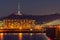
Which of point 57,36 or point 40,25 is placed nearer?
point 57,36

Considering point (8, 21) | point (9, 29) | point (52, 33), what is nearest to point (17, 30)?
point (9, 29)

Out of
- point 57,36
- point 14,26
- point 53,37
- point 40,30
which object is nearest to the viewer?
point 57,36

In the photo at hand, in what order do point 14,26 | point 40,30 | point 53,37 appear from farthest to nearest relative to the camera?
point 14,26, point 40,30, point 53,37

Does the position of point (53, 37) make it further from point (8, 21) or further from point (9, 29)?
point (8, 21)

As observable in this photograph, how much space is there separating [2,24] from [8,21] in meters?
2.35

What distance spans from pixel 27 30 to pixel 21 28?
2.79m

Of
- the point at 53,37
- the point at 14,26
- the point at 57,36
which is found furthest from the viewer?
the point at 14,26

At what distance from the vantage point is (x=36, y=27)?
6003cm

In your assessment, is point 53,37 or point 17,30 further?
point 17,30

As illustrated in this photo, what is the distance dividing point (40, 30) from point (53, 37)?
2964 cm

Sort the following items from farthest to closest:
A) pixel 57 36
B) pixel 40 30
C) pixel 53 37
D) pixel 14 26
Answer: pixel 14 26
pixel 40 30
pixel 53 37
pixel 57 36

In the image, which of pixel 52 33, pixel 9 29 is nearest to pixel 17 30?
pixel 9 29

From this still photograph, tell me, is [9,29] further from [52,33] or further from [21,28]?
[52,33]

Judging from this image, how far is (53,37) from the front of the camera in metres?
27.3
